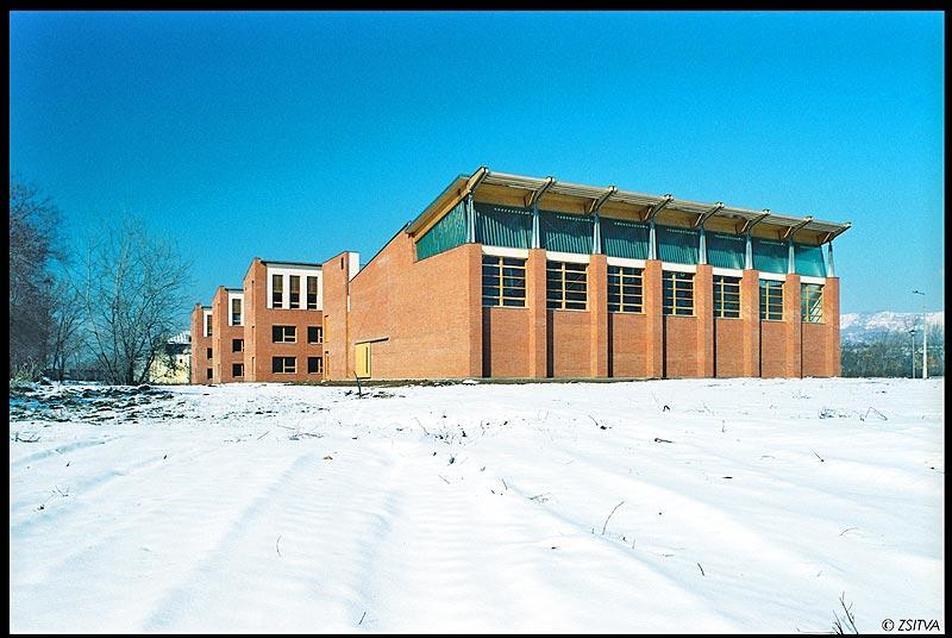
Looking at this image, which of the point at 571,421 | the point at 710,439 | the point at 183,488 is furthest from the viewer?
the point at 571,421

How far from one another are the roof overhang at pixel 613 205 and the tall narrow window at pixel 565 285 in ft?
11.3

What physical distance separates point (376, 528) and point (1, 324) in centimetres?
304

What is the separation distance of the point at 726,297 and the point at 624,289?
Answer: 27.9 feet

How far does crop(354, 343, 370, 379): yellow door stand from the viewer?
1729 inches

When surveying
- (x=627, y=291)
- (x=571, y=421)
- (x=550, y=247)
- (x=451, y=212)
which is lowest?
(x=571, y=421)

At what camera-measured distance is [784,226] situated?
4022 cm

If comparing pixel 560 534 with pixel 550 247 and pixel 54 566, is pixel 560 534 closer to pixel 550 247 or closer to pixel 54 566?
pixel 54 566

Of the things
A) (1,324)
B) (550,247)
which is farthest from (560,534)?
(550,247)

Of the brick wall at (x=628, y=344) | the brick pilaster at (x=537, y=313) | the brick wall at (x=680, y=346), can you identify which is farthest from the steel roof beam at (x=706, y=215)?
the brick pilaster at (x=537, y=313)

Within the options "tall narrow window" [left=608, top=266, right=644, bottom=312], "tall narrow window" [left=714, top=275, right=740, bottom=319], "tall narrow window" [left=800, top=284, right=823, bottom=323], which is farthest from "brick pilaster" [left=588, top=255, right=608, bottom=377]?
"tall narrow window" [left=800, top=284, right=823, bottom=323]

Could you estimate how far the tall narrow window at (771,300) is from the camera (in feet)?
130

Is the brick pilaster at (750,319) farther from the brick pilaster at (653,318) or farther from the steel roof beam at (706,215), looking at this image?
the brick pilaster at (653,318)

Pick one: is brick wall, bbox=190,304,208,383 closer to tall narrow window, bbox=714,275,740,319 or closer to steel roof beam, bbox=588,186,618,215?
steel roof beam, bbox=588,186,618,215

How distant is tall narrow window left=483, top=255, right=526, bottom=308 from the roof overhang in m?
3.43
